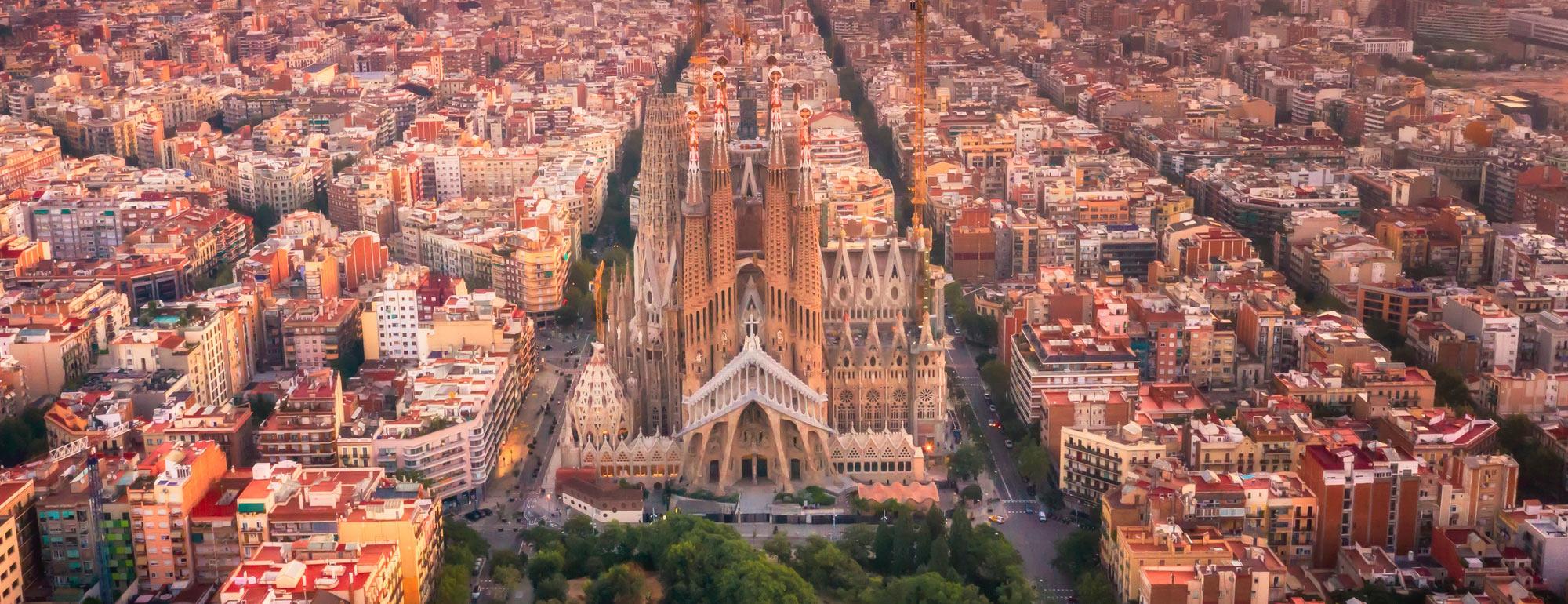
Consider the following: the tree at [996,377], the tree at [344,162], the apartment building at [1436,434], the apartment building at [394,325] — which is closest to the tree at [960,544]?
the apartment building at [1436,434]

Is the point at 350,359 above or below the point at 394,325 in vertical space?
below

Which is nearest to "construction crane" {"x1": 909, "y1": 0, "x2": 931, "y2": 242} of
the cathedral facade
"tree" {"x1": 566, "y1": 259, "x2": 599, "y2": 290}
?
the cathedral facade

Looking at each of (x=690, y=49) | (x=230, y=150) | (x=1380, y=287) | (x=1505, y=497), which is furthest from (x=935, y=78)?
(x=1505, y=497)

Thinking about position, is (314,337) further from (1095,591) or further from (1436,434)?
(1436,434)

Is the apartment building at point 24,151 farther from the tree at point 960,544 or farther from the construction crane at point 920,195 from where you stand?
the tree at point 960,544

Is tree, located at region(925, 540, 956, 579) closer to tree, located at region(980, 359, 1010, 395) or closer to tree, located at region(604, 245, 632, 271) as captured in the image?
tree, located at region(980, 359, 1010, 395)

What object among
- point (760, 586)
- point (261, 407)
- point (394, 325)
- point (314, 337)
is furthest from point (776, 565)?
point (314, 337)
